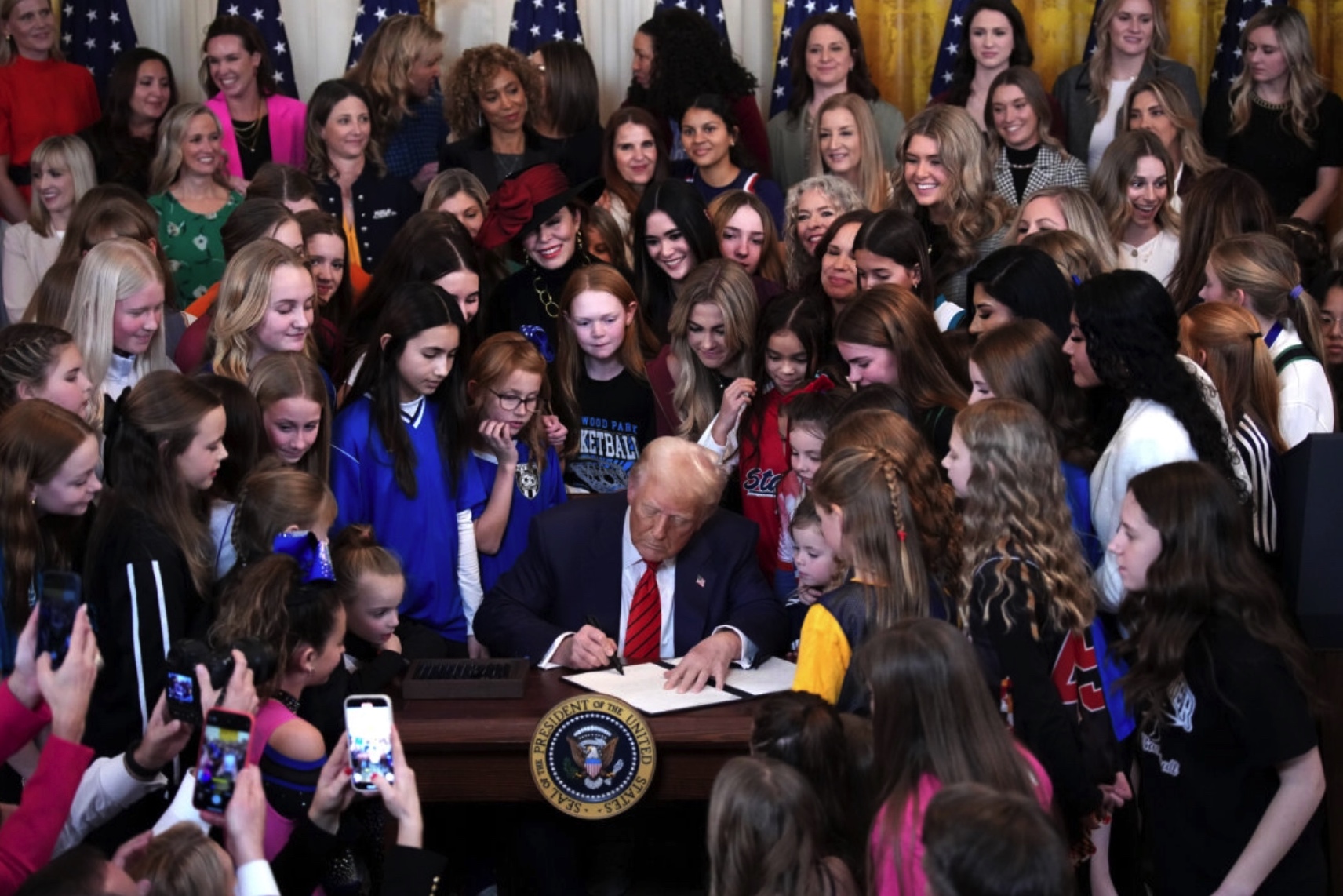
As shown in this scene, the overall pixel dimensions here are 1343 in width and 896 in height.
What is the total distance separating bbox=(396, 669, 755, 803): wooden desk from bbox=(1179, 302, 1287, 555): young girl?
1.59m

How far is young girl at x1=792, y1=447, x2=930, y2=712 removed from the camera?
357 cm

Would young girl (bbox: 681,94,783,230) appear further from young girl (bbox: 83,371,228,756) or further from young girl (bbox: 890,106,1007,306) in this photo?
young girl (bbox: 83,371,228,756)

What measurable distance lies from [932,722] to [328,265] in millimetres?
3400

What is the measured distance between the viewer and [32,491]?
11.9 feet

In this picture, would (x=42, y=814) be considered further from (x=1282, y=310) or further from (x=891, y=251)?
(x=1282, y=310)

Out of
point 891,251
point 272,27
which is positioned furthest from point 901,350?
point 272,27

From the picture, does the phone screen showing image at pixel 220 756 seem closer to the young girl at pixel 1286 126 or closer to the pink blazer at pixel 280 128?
the pink blazer at pixel 280 128

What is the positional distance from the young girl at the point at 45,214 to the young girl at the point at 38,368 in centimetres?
233

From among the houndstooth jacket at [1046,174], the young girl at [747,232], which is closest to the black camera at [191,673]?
the young girl at [747,232]

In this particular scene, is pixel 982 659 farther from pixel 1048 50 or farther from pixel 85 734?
pixel 1048 50

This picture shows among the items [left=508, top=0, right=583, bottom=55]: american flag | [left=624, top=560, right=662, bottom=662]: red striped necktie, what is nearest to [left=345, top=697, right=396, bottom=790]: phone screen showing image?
[left=624, top=560, right=662, bottom=662]: red striped necktie

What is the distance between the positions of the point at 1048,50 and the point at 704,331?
4012mm

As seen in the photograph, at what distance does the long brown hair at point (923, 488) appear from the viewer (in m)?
3.69

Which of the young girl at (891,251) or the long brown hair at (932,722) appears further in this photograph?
the young girl at (891,251)
